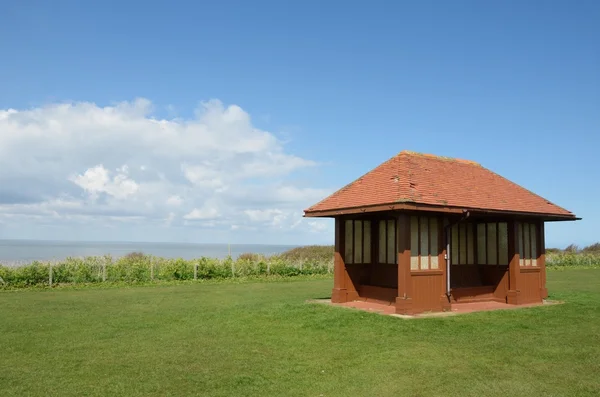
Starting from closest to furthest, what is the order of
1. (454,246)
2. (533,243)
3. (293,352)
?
1. (293,352)
2. (454,246)
3. (533,243)

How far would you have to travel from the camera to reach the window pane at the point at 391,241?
47.5 feet

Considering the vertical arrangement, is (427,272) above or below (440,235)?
below

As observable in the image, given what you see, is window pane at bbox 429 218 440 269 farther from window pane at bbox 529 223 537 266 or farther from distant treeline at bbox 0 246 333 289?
distant treeline at bbox 0 246 333 289

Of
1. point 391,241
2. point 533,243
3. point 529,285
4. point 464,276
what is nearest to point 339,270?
point 391,241

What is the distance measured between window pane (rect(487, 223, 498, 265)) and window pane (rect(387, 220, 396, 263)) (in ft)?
10.8

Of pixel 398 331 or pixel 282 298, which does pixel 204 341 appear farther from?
pixel 282 298

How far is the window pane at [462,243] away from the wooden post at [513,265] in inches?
48.7

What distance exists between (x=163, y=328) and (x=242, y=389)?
499cm

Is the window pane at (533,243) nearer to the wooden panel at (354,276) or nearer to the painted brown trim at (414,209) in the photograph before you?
the painted brown trim at (414,209)

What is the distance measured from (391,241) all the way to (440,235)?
1599 mm

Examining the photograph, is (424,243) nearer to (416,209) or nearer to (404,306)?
(416,209)

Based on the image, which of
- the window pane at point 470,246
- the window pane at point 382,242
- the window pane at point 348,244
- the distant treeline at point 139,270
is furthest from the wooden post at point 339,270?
the distant treeline at point 139,270

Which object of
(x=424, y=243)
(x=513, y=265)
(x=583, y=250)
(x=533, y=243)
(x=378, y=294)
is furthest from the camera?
(x=583, y=250)

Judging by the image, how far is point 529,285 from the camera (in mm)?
15484
